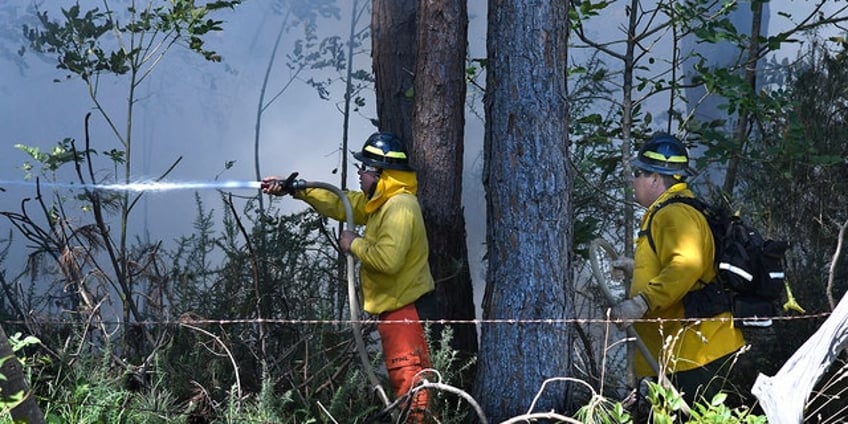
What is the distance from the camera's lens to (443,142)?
25.0ft

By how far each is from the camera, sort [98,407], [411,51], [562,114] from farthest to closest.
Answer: [411,51] < [562,114] < [98,407]

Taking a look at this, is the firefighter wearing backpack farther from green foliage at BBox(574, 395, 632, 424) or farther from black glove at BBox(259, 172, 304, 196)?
black glove at BBox(259, 172, 304, 196)

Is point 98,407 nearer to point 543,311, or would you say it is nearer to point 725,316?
point 543,311

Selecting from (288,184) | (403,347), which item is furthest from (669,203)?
(288,184)

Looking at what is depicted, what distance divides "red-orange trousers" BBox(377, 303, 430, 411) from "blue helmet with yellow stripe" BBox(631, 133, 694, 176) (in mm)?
1322

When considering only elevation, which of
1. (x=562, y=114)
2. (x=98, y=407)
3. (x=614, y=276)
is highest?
(x=562, y=114)

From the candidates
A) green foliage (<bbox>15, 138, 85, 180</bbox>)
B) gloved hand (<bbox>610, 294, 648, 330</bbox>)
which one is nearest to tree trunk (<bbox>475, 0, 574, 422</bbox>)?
gloved hand (<bbox>610, 294, 648, 330</bbox>)

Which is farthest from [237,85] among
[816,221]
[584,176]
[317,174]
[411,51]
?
[816,221]

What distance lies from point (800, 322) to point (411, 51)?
2.61m

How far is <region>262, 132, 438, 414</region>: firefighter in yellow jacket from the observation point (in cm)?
670

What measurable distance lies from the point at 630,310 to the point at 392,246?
1.16 metres

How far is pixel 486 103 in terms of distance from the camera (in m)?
6.64

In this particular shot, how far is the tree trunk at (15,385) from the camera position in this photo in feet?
16.1

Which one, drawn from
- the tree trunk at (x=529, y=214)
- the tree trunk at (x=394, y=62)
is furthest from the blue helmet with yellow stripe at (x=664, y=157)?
the tree trunk at (x=394, y=62)
